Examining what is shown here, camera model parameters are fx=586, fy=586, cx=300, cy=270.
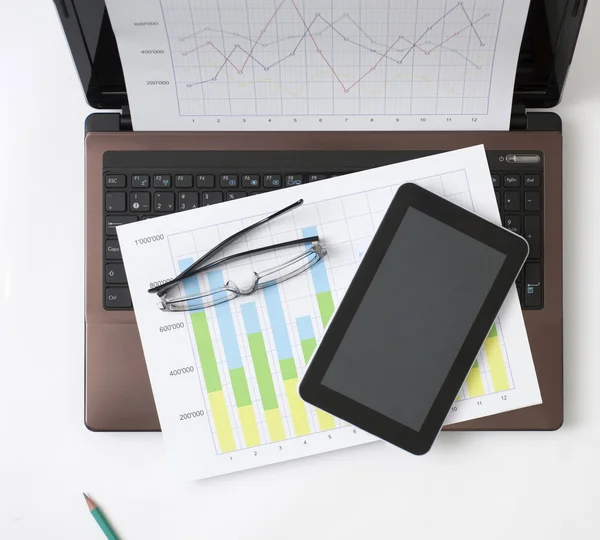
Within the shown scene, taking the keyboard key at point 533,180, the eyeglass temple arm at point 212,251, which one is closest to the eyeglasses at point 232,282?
the eyeglass temple arm at point 212,251

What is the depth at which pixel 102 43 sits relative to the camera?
0.52 meters

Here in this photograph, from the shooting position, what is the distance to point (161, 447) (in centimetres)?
59

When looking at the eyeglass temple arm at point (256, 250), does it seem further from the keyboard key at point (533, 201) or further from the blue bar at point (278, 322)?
Result: the keyboard key at point (533, 201)

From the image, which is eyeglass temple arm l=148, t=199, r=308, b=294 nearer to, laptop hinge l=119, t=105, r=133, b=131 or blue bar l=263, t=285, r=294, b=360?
blue bar l=263, t=285, r=294, b=360

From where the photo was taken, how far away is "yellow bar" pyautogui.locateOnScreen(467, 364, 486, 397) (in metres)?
0.56

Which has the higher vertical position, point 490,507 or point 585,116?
point 585,116

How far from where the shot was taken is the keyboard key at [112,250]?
0.56 metres

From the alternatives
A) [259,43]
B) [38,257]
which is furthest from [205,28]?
[38,257]

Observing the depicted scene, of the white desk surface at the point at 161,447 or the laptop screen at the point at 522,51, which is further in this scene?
the white desk surface at the point at 161,447

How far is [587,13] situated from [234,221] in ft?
1.37

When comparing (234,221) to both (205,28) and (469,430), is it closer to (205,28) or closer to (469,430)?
(205,28)

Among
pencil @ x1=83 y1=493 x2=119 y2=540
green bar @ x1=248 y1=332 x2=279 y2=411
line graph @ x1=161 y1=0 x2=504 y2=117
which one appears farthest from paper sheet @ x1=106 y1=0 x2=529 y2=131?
pencil @ x1=83 y1=493 x2=119 y2=540

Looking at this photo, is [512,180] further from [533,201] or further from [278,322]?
[278,322]

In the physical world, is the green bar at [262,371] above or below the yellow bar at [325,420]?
above
